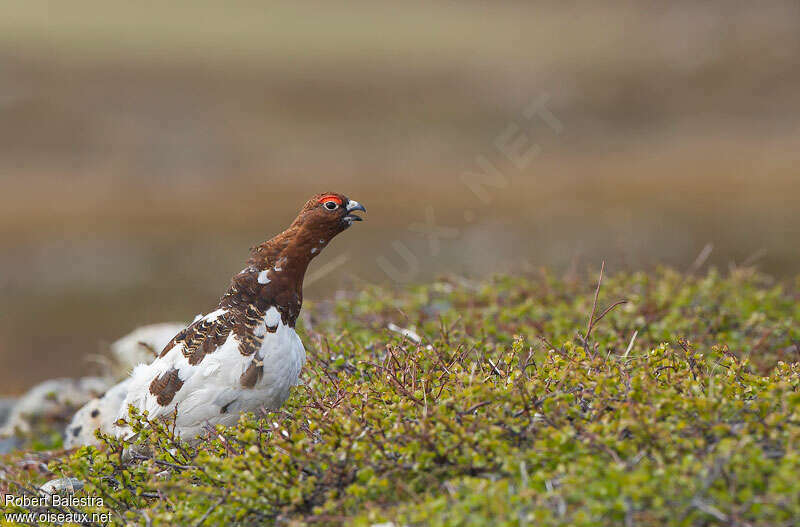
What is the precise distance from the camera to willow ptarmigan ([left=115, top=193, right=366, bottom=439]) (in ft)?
15.9

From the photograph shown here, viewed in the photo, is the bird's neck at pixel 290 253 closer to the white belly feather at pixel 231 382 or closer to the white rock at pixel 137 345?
the white belly feather at pixel 231 382

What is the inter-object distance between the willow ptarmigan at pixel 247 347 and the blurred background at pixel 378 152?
912cm

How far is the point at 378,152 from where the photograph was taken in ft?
105

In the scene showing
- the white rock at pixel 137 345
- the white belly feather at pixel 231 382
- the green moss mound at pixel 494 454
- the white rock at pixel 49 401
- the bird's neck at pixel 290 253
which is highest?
the white rock at pixel 49 401

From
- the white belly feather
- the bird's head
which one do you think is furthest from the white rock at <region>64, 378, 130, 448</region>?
the bird's head

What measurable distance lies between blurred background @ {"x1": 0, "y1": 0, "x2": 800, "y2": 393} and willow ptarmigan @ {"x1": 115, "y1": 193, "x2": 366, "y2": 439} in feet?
29.9

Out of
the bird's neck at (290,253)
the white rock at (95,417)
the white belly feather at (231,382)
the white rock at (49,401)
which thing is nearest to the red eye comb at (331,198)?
the bird's neck at (290,253)

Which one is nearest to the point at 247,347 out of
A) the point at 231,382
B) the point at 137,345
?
the point at 231,382

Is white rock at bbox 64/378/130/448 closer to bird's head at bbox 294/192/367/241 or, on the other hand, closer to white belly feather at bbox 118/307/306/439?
white belly feather at bbox 118/307/306/439

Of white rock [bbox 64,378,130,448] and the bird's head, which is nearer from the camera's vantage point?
the bird's head

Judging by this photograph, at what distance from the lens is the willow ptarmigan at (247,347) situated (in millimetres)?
4855

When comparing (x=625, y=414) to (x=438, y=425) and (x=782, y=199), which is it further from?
(x=782, y=199)

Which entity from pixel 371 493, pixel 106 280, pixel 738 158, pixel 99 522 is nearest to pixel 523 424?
pixel 371 493

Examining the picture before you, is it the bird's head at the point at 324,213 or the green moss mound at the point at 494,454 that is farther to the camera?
the bird's head at the point at 324,213
